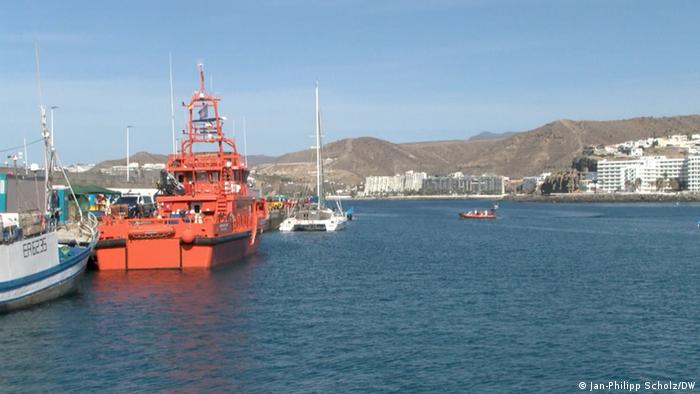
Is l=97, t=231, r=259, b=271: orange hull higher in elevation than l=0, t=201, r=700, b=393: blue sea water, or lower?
higher

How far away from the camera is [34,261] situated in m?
28.2

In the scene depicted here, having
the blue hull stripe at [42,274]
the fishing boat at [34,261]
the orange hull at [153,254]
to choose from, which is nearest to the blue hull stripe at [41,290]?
the fishing boat at [34,261]

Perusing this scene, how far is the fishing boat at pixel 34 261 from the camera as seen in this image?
2658 cm

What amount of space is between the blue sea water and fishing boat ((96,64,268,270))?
108 centimetres

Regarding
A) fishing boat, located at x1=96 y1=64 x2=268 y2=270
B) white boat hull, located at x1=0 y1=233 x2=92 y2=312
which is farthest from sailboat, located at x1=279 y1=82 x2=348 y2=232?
white boat hull, located at x1=0 y1=233 x2=92 y2=312

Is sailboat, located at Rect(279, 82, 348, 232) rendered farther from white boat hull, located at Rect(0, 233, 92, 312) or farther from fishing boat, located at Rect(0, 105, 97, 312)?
white boat hull, located at Rect(0, 233, 92, 312)

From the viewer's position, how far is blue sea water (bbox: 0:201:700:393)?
783 inches

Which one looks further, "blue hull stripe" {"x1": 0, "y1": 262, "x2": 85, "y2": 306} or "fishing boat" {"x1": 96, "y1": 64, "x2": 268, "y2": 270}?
"fishing boat" {"x1": 96, "y1": 64, "x2": 268, "y2": 270}

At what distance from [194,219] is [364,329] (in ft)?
51.3

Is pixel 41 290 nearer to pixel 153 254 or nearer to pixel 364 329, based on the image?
pixel 153 254

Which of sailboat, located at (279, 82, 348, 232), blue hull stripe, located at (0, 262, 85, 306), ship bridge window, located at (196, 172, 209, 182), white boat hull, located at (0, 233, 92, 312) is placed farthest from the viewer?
sailboat, located at (279, 82, 348, 232)

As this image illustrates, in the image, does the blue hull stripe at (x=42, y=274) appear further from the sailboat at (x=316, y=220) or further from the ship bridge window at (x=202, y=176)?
the sailboat at (x=316, y=220)

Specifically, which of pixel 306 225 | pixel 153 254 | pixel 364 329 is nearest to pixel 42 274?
pixel 153 254

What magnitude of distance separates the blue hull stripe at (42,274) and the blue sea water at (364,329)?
101cm
